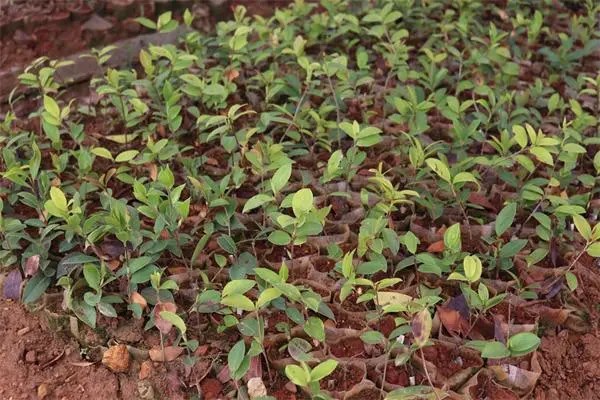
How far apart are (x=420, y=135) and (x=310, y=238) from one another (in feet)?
1.72

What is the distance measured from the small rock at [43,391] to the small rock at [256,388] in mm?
405

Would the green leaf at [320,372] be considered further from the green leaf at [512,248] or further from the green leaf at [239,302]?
the green leaf at [512,248]

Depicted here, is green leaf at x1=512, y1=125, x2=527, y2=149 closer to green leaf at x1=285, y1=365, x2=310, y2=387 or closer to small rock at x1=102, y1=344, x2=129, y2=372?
green leaf at x1=285, y1=365, x2=310, y2=387

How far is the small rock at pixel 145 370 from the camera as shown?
4.59 feet

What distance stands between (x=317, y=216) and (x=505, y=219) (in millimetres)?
427

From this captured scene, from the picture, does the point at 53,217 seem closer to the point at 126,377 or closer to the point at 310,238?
the point at 126,377

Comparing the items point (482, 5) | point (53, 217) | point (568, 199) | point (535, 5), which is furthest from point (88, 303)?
A: point (535, 5)

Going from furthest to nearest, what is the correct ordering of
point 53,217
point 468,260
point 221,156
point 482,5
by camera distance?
point 482,5, point 221,156, point 53,217, point 468,260

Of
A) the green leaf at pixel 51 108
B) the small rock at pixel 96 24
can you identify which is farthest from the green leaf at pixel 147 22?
the green leaf at pixel 51 108

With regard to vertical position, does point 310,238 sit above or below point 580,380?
above

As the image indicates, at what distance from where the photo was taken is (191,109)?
1.96 meters

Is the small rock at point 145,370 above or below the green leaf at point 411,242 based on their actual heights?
below

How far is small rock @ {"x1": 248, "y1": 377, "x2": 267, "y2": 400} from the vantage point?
1.33m

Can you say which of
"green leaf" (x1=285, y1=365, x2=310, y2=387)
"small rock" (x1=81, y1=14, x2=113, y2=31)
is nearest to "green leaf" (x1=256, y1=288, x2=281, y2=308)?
"green leaf" (x1=285, y1=365, x2=310, y2=387)
